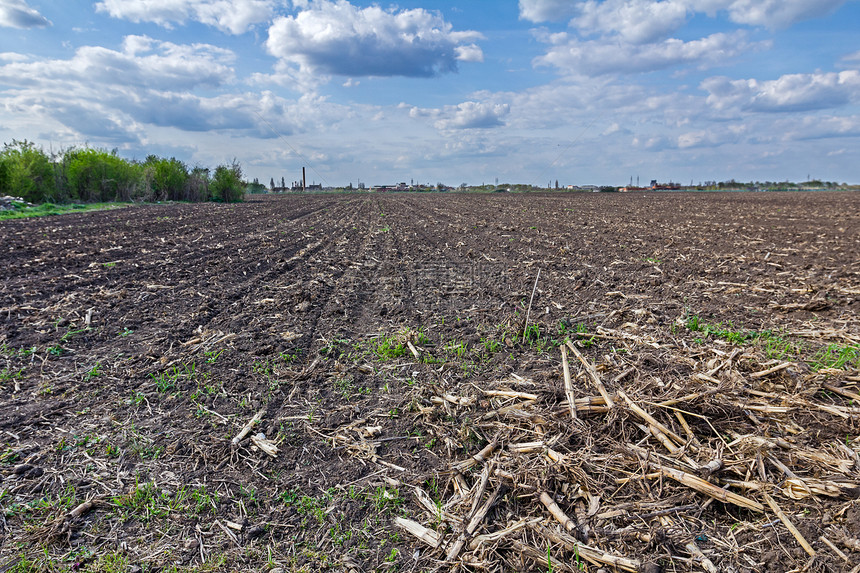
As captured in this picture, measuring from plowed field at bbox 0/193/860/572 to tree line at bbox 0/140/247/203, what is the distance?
36.5 metres

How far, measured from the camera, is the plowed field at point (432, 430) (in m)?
2.99

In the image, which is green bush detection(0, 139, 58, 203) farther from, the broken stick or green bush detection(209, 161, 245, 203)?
the broken stick

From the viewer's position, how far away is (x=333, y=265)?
1206cm

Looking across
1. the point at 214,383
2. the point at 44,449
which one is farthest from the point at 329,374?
the point at 44,449

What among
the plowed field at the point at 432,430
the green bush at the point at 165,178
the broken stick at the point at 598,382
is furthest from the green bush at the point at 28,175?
the broken stick at the point at 598,382

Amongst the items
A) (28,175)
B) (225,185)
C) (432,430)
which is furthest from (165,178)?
(432,430)

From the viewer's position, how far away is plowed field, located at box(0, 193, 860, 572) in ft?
9.82

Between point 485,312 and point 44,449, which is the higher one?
point 485,312

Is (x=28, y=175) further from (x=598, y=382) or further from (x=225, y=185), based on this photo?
(x=598, y=382)

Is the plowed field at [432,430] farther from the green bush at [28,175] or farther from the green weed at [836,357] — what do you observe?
the green bush at [28,175]

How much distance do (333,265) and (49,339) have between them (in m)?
6.35

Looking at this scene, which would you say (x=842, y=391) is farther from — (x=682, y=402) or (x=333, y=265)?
(x=333, y=265)

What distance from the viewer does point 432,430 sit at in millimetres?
4316

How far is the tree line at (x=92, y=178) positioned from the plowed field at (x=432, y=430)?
36528mm
